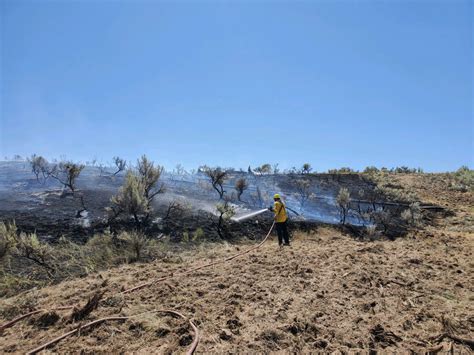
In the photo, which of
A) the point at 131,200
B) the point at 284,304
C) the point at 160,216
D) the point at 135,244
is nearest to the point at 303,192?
the point at 160,216

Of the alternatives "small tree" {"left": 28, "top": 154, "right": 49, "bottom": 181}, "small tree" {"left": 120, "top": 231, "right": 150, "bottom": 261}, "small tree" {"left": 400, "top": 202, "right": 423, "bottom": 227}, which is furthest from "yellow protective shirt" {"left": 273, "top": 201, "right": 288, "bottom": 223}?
"small tree" {"left": 28, "top": 154, "right": 49, "bottom": 181}

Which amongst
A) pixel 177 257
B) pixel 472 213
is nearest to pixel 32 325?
pixel 177 257

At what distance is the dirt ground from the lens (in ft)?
10.9

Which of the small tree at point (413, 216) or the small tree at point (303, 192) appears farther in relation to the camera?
the small tree at point (303, 192)

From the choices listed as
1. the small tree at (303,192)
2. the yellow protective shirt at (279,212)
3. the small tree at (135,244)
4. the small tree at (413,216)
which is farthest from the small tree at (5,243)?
the small tree at (413,216)

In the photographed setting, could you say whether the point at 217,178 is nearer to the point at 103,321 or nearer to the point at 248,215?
the point at 248,215

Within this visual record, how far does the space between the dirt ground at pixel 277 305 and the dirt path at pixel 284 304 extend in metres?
0.02

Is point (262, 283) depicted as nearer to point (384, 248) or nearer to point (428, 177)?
point (384, 248)

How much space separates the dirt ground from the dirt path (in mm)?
16

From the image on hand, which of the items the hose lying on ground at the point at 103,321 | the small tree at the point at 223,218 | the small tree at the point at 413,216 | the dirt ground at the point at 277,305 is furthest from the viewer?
the small tree at the point at 413,216

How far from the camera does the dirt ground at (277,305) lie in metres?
3.32

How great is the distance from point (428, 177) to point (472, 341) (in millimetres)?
20373

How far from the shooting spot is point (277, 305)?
414 cm

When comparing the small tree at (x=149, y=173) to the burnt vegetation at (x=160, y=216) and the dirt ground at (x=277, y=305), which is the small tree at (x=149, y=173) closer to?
the burnt vegetation at (x=160, y=216)
